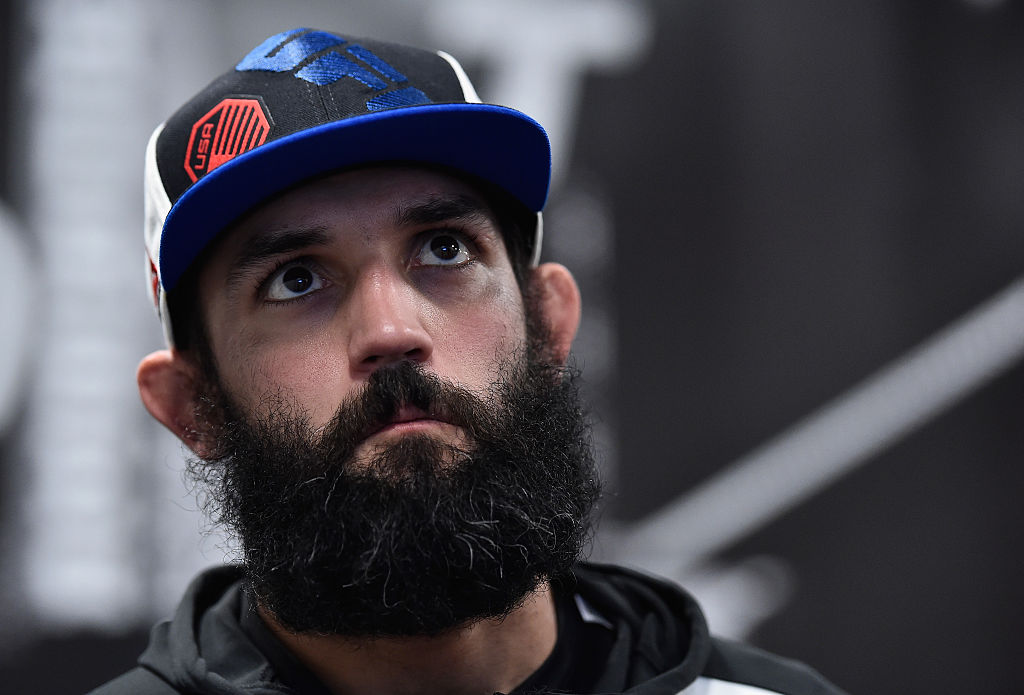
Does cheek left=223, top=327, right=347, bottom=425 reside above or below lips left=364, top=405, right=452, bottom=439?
above

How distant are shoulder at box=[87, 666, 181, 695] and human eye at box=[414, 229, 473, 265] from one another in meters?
0.53

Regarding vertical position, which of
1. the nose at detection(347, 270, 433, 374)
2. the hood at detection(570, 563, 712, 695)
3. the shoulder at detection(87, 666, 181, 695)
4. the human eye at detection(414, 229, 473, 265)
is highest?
the human eye at detection(414, 229, 473, 265)

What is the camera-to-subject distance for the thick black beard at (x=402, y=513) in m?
0.87

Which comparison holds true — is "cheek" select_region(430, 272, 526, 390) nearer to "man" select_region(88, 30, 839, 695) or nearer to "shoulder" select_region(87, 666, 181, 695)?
"man" select_region(88, 30, 839, 695)

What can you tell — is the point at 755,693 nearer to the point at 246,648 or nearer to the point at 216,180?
the point at 246,648

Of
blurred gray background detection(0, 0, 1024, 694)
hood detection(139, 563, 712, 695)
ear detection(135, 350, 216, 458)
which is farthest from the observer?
blurred gray background detection(0, 0, 1024, 694)

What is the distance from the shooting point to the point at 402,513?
860 millimetres

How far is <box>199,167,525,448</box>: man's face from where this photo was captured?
2.99 ft

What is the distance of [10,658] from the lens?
65.0 inches

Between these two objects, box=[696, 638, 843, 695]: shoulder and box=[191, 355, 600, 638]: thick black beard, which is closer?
box=[191, 355, 600, 638]: thick black beard

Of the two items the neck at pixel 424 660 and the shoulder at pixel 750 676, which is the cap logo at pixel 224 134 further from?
the shoulder at pixel 750 676

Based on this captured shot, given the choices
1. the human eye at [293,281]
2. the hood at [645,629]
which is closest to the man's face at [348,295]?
the human eye at [293,281]

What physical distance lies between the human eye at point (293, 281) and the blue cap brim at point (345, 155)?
0.07 meters

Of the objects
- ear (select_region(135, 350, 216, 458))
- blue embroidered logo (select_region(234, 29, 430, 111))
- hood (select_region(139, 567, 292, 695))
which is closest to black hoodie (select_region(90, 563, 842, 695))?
hood (select_region(139, 567, 292, 695))
